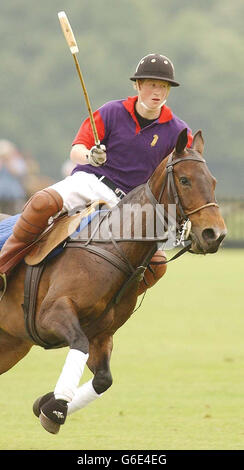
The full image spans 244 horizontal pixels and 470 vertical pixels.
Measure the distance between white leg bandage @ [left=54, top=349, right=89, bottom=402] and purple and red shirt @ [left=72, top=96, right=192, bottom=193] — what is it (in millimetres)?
1184

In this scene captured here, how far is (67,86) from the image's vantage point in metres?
50.8

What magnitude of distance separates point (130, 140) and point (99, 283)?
0.93m

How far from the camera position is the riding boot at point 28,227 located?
5.81 m

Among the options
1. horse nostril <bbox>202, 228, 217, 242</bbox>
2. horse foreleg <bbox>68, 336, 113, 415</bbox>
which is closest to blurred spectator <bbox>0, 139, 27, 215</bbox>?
horse foreleg <bbox>68, 336, 113, 415</bbox>

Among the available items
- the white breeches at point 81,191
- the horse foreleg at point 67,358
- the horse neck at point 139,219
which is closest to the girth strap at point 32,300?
the horse foreleg at point 67,358

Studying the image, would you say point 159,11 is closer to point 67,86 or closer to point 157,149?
point 67,86

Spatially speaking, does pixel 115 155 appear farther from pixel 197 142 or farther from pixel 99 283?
pixel 99 283

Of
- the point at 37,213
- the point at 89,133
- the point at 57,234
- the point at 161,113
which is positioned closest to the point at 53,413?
the point at 57,234

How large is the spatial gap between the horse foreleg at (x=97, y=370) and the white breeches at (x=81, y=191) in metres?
0.80

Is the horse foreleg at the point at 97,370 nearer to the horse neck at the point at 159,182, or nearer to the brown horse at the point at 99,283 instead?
the brown horse at the point at 99,283

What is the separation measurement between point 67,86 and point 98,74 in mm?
1924

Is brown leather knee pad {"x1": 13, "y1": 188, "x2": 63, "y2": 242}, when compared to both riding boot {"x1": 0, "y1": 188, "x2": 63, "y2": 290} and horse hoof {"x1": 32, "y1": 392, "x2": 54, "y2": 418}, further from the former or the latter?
horse hoof {"x1": 32, "y1": 392, "x2": 54, "y2": 418}

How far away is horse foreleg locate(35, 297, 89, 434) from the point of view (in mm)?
5387

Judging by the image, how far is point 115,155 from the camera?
608cm
